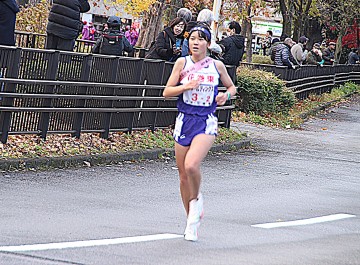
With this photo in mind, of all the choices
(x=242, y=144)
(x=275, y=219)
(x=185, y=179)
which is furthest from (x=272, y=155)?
(x=185, y=179)

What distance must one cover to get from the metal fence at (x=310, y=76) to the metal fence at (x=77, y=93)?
10.4 metres

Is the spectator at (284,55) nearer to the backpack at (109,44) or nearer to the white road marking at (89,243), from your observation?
the backpack at (109,44)

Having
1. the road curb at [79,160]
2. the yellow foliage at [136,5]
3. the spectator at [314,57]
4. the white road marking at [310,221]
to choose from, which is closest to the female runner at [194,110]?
the white road marking at [310,221]

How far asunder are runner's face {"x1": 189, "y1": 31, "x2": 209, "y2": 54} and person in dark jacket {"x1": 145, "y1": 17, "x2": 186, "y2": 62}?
765 centimetres

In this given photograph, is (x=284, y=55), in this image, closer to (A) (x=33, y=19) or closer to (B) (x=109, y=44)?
(A) (x=33, y=19)

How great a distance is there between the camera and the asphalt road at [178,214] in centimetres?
723

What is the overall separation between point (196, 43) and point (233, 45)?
10976mm

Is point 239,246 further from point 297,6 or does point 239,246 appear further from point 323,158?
point 297,6

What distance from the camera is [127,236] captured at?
309 inches

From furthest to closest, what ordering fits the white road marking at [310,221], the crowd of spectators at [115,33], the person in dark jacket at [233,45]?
the person in dark jacket at [233,45], the crowd of spectators at [115,33], the white road marking at [310,221]

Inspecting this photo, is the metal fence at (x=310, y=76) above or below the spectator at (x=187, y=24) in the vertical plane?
below

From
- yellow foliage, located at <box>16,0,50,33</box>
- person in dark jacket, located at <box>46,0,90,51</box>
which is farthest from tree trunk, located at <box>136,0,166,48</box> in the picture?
person in dark jacket, located at <box>46,0,90,51</box>

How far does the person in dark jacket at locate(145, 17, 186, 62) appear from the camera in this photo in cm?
1595

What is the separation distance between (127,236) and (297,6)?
123ft
